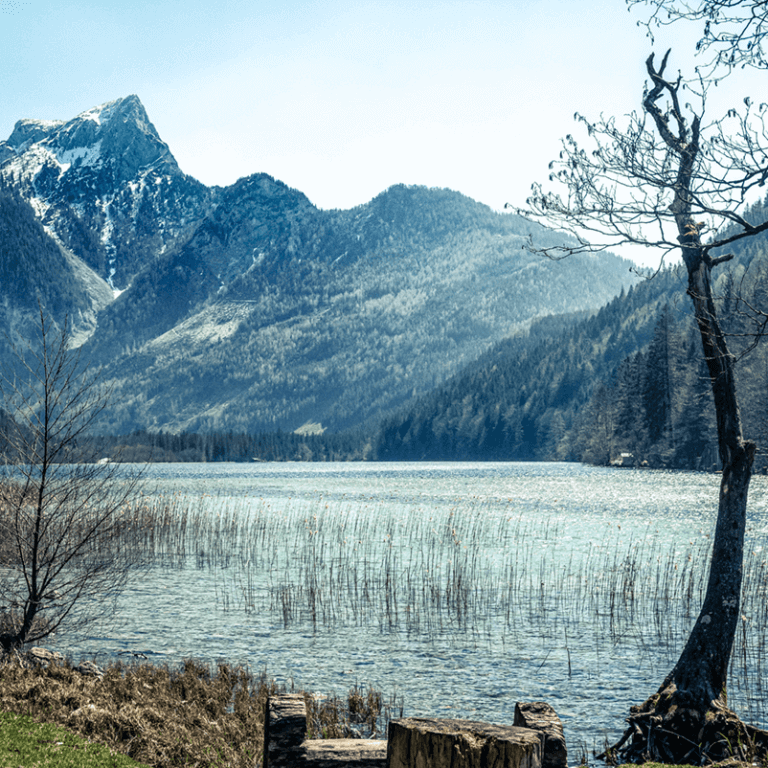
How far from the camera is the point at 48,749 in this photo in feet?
28.3

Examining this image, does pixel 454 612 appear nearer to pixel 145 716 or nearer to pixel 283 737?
pixel 145 716

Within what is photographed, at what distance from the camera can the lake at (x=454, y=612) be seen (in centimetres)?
1509

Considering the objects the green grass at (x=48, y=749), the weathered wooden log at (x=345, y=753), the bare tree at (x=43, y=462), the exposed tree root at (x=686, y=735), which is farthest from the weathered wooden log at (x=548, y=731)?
the bare tree at (x=43, y=462)

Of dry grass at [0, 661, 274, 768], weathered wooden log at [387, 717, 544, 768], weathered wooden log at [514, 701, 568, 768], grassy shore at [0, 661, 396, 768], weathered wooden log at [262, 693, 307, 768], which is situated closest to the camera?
weathered wooden log at [387, 717, 544, 768]

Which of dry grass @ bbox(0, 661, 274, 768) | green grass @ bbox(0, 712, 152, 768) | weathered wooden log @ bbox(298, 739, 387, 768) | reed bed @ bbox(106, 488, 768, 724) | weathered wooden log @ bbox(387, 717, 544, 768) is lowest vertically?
reed bed @ bbox(106, 488, 768, 724)

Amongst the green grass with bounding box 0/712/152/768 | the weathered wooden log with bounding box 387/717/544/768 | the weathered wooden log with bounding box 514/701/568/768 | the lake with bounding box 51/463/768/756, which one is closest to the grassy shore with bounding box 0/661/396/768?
the green grass with bounding box 0/712/152/768

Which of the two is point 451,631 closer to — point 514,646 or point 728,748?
point 514,646

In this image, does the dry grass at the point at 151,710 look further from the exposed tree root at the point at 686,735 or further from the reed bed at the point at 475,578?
the reed bed at the point at 475,578

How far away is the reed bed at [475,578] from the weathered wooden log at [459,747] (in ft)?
34.3

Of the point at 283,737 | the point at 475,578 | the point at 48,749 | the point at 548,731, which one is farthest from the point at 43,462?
the point at 475,578

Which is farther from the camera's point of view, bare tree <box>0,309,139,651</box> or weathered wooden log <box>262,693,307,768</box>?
bare tree <box>0,309,139,651</box>

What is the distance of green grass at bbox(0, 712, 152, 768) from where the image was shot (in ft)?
26.9

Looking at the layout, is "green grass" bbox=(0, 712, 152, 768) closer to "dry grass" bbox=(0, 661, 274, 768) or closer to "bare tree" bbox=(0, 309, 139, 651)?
"dry grass" bbox=(0, 661, 274, 768)

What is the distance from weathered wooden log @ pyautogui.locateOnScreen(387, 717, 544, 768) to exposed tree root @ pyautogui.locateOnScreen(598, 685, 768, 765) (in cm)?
657
